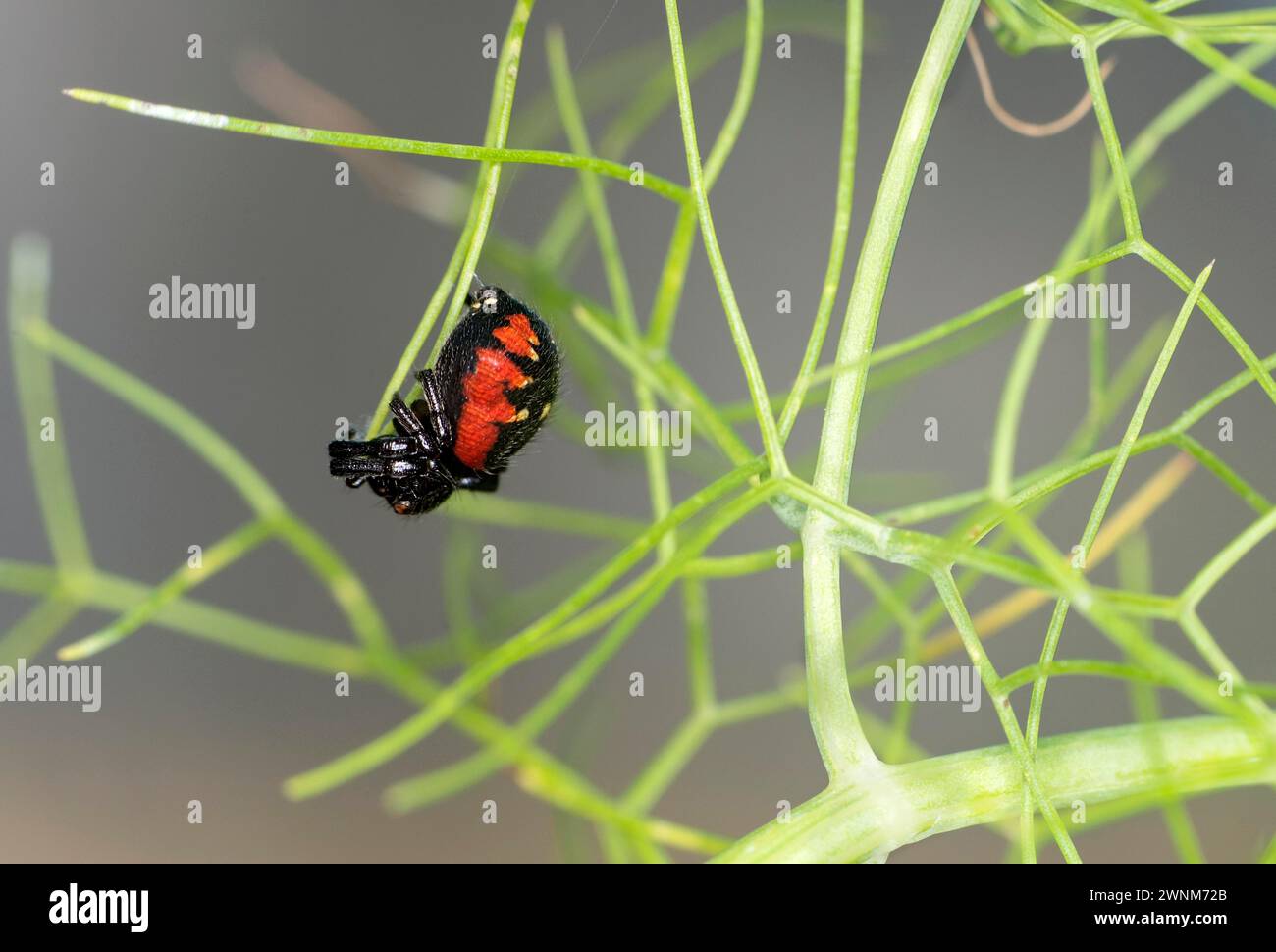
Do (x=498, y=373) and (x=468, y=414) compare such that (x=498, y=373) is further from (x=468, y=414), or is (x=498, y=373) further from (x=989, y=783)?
(x=989, y=783)

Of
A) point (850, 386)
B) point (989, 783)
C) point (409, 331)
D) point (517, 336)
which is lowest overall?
point (989, 783)

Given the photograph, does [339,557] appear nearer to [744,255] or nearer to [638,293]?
[638,293]

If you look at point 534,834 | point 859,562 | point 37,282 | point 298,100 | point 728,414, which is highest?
point 298,100

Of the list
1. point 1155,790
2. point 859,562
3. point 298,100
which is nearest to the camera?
point 1155,790

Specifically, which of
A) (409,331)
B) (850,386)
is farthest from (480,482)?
(850,386)

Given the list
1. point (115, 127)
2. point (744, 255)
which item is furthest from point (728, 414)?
point (115, 127)

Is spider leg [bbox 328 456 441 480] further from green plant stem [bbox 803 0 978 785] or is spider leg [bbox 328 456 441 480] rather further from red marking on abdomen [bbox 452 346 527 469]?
green plant stem [bbox 803 0 978 785]

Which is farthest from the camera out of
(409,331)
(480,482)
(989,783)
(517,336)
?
(409,331)
